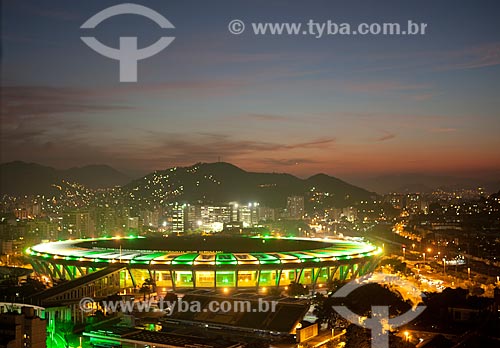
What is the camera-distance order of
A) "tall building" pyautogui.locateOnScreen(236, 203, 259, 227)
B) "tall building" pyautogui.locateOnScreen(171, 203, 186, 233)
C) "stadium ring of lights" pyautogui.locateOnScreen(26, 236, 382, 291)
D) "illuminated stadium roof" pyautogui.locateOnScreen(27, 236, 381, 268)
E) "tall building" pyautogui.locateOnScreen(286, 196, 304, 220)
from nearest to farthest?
1. "stadium ring of lights" pyautogui.locateOnScreen(26, 236, 382, 291)
2. "illuminated stadium roof" pyautogui.locateOnScreen(27, 236, 381, 268)
3. "tall building" pyautogui.locateOnScreen(171, 203, 186, 233)
4. "tall building" pyautogui.locateOnScreen(236, 203, 259, 227)
5. "tall building" pyautogui.locateOnScreen(286, 196, 304, 220)

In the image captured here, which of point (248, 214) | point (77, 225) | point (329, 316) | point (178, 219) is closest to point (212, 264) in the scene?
point (329, 316)

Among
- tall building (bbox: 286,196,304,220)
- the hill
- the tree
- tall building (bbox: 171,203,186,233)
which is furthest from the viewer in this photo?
the hill

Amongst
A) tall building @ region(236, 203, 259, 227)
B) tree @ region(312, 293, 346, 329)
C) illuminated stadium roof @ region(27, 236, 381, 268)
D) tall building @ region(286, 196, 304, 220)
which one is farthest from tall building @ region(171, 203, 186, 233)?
tree @ region(312, 293, 346, 329)

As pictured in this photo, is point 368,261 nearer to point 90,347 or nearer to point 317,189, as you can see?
point 90,347

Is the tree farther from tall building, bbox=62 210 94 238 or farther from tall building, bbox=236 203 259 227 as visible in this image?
tall building, bbox=236 203 259 227

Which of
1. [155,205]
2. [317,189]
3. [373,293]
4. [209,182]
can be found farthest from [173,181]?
[373,293]

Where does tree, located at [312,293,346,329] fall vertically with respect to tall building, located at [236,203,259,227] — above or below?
below

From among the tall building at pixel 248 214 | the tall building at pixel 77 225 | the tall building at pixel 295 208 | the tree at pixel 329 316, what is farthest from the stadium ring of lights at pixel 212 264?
the tall building at pixel 295 208

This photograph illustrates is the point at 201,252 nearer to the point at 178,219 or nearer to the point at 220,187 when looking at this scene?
the point at 178,219
